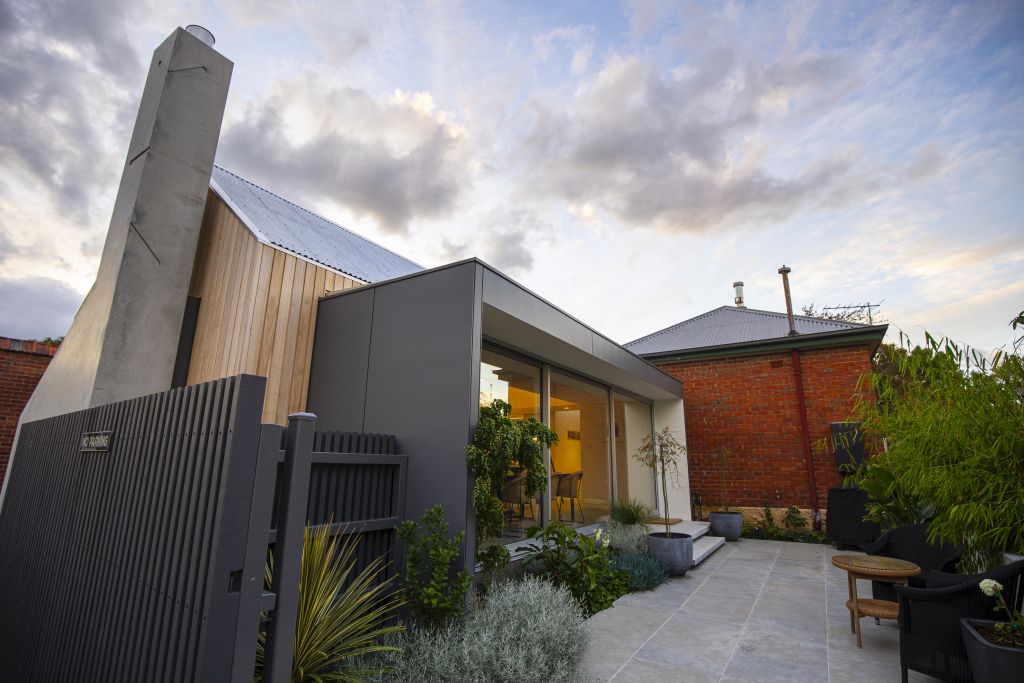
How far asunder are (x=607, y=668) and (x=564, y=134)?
20.8 feet

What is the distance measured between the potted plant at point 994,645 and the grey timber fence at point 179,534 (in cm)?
296

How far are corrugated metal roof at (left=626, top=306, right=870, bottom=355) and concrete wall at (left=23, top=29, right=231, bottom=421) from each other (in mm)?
8917

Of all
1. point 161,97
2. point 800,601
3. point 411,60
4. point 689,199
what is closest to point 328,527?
point 800,601

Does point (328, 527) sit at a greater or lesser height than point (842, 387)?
lesser

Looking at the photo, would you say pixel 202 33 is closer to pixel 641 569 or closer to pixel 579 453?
pixel 579 453

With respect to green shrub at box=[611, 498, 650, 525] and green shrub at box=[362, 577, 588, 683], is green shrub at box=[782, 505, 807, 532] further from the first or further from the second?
green shrub at box=[362, 577, 588, 683]

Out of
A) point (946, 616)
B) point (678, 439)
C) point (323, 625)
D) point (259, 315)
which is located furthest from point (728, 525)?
point (259, 315)

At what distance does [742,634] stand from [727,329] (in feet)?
26.1

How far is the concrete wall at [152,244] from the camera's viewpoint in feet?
14.8

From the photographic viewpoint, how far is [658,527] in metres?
7.88

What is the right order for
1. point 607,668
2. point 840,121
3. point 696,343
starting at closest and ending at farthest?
point 607,668, point 840,121, point 696,343

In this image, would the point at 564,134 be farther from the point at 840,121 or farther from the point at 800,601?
the point at 800,601

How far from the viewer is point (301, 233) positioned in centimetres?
600

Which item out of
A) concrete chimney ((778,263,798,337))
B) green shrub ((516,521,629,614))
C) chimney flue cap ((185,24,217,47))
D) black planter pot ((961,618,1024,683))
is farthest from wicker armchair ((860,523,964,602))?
chimney flue cap ((185,24,217,47))
